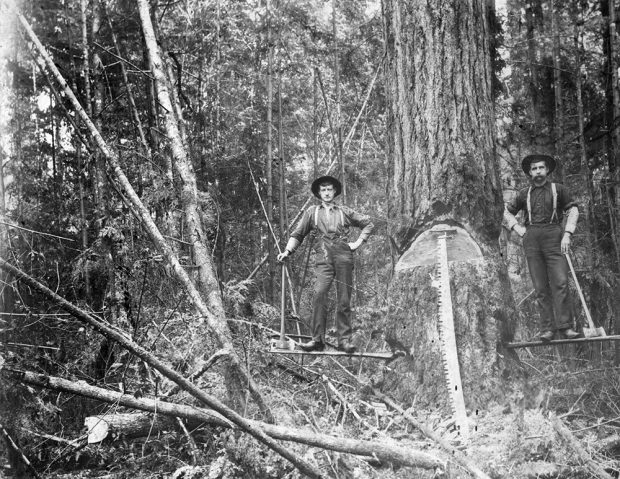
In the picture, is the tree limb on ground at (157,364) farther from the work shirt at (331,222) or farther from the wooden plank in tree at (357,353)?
the work shirt at (331,222)

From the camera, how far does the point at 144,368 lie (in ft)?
18.8

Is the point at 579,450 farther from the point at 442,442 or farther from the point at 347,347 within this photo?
the point at 347,347

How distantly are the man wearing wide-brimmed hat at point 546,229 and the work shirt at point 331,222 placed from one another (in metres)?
1.43

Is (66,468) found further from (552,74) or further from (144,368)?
(552,74)

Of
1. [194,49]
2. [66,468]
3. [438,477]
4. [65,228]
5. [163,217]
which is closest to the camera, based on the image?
[438,477]

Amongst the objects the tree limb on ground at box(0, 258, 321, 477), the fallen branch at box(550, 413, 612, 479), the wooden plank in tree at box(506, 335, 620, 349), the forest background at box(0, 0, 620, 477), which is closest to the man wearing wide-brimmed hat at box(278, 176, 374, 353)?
the forest background at box(0, 0, 620, 477)

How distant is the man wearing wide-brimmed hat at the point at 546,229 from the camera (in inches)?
213

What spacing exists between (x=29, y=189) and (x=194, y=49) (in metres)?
5.06

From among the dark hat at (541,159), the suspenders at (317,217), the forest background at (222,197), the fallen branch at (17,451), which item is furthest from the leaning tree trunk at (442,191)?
the fallen branch at (17,451)

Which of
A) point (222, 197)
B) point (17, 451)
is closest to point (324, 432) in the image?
point (17, 451)

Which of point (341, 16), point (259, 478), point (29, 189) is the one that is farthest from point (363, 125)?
point (259, 478)

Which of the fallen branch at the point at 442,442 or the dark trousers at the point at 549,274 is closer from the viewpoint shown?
the fallen branch at the point at 442,442

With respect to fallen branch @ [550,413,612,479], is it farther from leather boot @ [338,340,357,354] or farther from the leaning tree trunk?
leather boot @ [338,340,357,354]

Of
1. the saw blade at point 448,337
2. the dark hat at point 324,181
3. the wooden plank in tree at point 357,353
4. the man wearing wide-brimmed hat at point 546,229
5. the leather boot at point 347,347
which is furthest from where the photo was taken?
the dark hat at point 324,181
